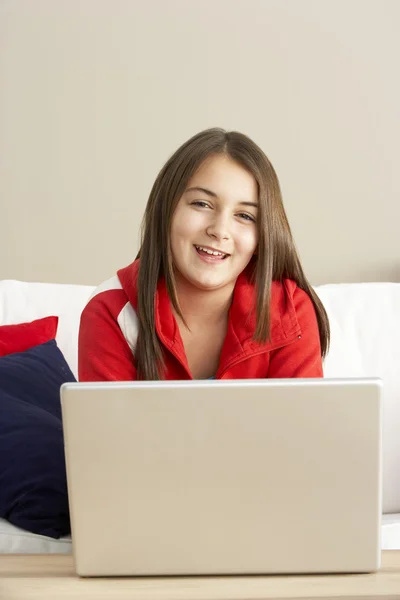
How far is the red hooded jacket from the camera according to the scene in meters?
1.53

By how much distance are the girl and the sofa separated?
0.76 ft

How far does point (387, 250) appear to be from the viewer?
3.04 m

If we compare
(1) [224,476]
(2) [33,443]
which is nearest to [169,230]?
(2) [33,443]

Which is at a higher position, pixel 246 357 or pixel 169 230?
pixel 169 230

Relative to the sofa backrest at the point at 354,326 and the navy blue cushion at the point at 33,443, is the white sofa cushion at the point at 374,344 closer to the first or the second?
the sofa backrest at the point at 354,326

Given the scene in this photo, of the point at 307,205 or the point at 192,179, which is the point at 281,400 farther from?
the point at 307,205

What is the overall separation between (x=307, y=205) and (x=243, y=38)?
651 millimetres

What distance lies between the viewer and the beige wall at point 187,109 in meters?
2.94

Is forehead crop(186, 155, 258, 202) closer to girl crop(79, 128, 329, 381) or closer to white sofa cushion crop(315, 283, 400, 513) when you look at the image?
girl crop(79, 128, 329, 381)

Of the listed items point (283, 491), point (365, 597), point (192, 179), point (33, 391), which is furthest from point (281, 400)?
point (33, 391)

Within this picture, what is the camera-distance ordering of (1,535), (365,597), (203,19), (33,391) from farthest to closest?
1. (203,19)
2. (33,391)
3. (1,535)
4. (365,597)

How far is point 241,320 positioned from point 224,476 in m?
0.77

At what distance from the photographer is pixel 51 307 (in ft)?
6.35

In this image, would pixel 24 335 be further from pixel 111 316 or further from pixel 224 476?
pixel 224 476
